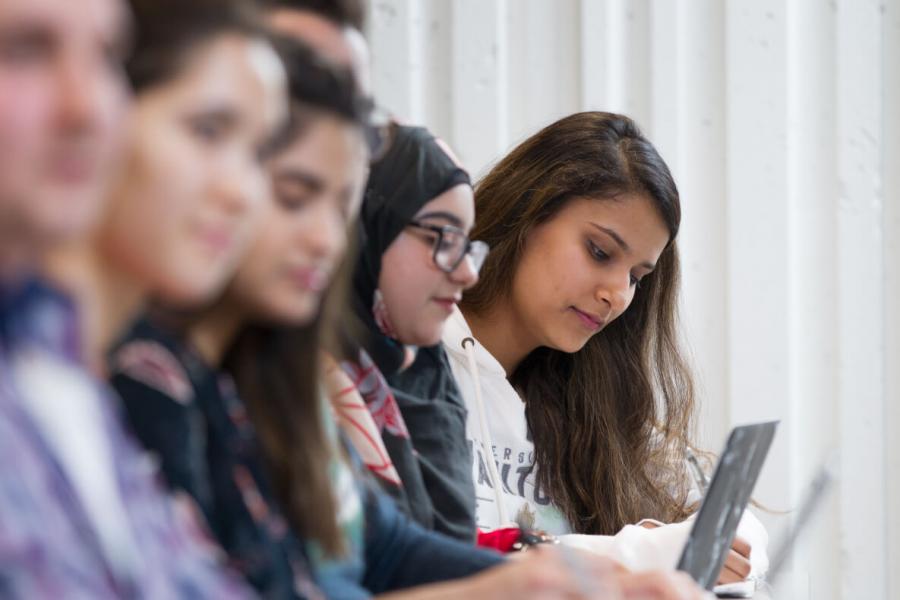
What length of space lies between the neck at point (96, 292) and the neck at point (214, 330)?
0.26 ft

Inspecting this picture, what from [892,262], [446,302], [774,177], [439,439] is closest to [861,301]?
[892,262]

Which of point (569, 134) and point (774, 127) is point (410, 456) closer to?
point (569, 134)

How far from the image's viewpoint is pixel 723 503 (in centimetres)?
94

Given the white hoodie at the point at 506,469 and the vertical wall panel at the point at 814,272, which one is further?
the vertical wall panel at the point at 814,272

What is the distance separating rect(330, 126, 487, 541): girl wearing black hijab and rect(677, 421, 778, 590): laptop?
0.21 metres

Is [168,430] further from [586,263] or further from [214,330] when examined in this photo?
[586,263]

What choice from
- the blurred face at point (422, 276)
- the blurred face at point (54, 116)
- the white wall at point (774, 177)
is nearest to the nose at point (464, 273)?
the blurred face at point (422, 276)

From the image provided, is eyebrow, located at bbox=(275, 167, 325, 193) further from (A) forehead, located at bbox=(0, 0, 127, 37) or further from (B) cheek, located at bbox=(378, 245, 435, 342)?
(B) cheek, located at bbox=(378, 245, 435, 342)

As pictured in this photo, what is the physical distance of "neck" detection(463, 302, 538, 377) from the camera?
5.96 ft

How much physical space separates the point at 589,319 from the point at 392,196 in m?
0.81

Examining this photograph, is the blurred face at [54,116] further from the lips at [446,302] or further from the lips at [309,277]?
the lips at [446,302]

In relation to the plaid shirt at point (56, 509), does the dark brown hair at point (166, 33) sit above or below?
above

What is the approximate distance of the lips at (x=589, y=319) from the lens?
5.72 feet

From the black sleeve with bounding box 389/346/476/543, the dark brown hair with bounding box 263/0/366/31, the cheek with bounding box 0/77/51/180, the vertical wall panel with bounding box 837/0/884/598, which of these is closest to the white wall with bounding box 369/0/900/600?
the vertical wall panel with bounding box 837/0/884/598
